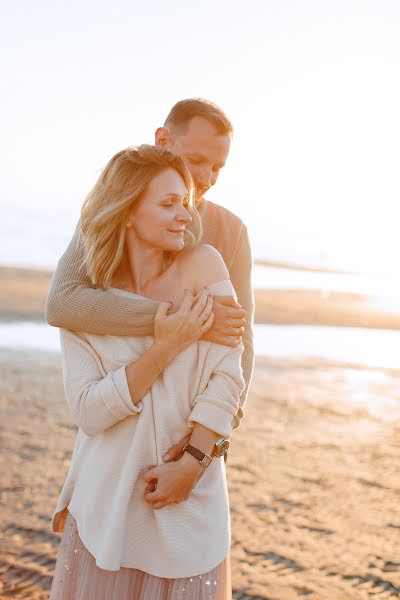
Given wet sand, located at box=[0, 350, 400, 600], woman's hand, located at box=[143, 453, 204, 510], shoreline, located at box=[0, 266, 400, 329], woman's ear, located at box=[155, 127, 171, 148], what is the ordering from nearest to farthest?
woman's hand, located at box=[143, 453, 204, 510] → woman's ear, located at box=[155, 127, 171, 148] → wet sand, located at box=[0, 350, 400, 600] → shoreline, located at box=[0, 266, 400, 329]

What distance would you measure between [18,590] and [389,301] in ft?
56.3

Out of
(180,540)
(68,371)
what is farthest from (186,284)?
(180,540)

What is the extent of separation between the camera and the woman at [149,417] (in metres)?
2.25

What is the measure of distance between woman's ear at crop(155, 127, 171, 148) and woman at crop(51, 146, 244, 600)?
0.49m

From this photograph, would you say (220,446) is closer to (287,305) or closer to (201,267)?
(201,267)

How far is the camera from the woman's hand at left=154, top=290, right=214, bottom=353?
227cm

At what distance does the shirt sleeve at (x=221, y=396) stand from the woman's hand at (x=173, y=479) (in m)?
0.12

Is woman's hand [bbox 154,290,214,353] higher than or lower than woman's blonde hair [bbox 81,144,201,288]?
lower

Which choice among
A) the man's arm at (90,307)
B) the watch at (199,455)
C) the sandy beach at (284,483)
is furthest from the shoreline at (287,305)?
the watch at (199,455)

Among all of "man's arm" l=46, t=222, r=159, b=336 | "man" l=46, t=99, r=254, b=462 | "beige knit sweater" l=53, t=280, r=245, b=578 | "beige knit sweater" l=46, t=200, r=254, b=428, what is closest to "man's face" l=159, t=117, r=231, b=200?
"man" l=46, t=99, r=254, b=462

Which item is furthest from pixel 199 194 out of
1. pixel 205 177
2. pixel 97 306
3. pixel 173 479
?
pixel 173 479

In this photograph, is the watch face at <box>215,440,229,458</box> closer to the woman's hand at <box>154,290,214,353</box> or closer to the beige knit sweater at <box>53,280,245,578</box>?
the beige knit sweater at <box>53,280,245,578</box>

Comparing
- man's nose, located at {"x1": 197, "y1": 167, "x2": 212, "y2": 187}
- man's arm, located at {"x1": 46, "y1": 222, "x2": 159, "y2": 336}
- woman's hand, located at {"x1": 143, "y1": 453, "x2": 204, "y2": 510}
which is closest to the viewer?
woman's hand, located at {"x1": 143, "y1": 453, "x2": 204, "y2": 510}

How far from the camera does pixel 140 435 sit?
2281 mm
